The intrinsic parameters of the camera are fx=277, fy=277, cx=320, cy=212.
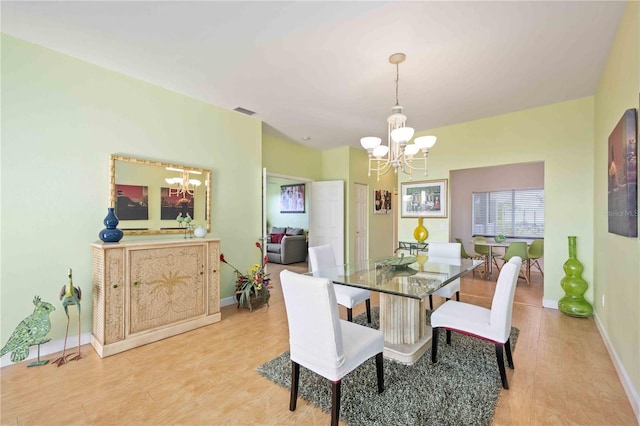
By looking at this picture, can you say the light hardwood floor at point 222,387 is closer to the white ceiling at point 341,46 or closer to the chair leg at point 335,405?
the chair leg at point 335,405

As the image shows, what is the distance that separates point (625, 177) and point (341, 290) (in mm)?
2314

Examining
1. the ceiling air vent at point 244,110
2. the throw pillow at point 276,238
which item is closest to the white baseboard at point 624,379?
the ceiling air vent at point 244,110

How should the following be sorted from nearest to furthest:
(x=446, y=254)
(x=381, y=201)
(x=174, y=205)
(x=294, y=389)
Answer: (x=294, y=389) → (x=174, y=205) → (x=446, y=254) → (x=381, y=201)

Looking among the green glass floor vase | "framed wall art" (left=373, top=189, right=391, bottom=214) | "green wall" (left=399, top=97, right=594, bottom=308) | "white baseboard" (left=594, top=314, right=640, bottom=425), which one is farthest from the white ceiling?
"framed wall art" (left=373, top=189, right=391, bottom=214)

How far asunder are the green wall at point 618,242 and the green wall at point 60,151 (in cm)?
401

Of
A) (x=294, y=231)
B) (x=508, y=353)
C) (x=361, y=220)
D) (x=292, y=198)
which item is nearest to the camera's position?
(x=508, y=353)

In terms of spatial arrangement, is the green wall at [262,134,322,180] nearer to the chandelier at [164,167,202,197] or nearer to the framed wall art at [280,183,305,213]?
the chandelier at [164,167,202,197]

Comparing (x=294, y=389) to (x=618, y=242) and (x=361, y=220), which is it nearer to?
(x=618, y=242)

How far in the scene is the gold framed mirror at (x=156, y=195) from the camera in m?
2.87

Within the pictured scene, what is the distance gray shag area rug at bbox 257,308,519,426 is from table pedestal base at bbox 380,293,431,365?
0.09m

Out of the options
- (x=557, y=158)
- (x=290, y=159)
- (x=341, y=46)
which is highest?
(x=341, y=46)

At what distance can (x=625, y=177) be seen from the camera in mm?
1866

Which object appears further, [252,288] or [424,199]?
[424,199]

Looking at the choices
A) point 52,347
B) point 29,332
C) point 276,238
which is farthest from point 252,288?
point 276,238
